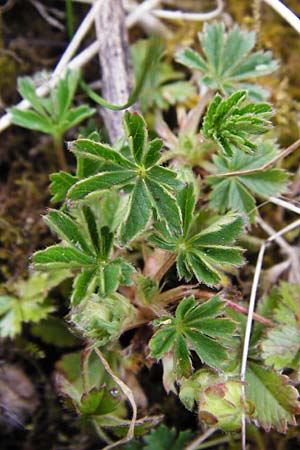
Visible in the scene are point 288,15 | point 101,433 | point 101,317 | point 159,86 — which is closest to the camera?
point 101,317

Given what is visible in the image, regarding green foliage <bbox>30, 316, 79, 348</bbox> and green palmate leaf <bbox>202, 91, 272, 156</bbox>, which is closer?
green palmate leaf <bbox>202, 91, 272, 156</bbox>

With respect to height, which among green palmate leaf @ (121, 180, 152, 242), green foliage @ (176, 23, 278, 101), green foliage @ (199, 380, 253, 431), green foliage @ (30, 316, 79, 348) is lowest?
green foliage @ (199, 380, 253, 431)

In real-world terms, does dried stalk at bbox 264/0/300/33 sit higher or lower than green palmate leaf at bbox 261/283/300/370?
higher

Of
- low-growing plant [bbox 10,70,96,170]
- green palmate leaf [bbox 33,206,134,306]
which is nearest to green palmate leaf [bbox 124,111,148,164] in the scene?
green palmate leaf [bbox 33,206,134,306]

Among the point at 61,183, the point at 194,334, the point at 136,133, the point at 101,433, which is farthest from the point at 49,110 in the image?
the point at 101,433

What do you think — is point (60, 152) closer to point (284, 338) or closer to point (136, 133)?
point (136, 133)

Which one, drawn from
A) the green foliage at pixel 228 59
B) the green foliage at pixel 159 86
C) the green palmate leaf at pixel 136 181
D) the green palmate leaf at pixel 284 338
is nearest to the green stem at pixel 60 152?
the green foliage at pixel 159 86

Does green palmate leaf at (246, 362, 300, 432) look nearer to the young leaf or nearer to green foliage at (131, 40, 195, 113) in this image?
the young leaf
